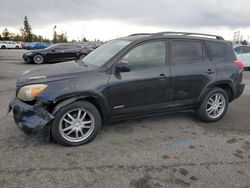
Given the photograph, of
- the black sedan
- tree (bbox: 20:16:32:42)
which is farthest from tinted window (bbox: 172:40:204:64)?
tree (bbox: 20:16:32:42)

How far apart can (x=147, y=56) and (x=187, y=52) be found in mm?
886

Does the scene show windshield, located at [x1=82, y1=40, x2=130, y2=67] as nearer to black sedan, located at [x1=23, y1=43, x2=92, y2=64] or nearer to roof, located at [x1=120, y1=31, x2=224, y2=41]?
roof, located at [x1=120, y1=31, x2=224, y2=41]

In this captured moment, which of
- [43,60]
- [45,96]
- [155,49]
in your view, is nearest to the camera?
[45,96]

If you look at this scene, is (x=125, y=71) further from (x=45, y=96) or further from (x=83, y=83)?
(x=45, y=96)

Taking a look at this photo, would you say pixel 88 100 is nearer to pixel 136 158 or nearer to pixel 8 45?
pixel 136 158

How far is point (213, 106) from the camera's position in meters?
4.75

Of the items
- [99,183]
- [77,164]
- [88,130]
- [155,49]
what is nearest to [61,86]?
[88,130]

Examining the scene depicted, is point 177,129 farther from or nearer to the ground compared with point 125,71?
nearer to the ground

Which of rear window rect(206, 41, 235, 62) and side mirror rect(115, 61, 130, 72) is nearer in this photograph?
side mirror rect(115, 61, 130, 72)

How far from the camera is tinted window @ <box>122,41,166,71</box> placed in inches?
153

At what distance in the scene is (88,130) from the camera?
3746 mm

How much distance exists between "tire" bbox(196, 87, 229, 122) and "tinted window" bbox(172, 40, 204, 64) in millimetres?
760

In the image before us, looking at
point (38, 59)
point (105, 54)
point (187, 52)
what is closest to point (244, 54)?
point (187, 52)

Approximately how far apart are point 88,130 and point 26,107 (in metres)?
1.00
